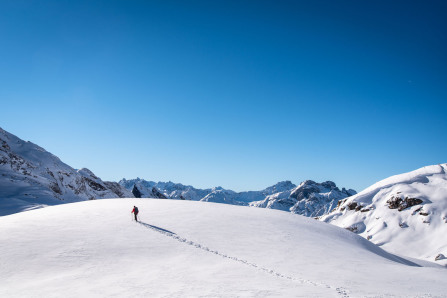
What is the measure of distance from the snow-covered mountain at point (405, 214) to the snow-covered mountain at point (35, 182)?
120937 millimetres

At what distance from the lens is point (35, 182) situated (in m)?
86.3

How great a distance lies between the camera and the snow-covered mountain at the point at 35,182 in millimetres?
70062

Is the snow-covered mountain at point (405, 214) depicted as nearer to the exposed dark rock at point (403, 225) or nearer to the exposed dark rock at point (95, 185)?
the exposed dark rock at point (403, 225)

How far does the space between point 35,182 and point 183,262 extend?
90352 mm

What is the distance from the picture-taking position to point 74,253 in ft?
60.8

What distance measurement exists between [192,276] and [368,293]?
8.93m

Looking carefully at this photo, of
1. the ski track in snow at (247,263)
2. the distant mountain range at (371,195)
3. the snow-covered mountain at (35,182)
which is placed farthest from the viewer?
the distant mountain range at (371,195)

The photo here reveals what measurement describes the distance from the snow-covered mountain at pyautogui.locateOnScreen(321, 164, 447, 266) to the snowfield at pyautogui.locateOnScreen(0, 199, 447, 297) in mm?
92760

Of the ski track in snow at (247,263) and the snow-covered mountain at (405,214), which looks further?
the snow-covered mountain at (405,214)

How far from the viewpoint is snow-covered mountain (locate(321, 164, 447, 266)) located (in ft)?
364

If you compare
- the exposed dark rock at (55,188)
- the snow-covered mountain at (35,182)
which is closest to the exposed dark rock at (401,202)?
the snow-covered mountain at (35,182)

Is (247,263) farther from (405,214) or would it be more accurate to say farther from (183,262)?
(405,214)

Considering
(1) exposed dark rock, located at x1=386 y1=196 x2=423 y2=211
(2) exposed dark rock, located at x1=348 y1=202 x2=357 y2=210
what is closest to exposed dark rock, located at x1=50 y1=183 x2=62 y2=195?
(2) exposed dark rock, located at x1=348 y1=202 x2=357 y2=210

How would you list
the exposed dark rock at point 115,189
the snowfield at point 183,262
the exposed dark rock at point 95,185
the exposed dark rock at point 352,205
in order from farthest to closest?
the exposed dark rock at point 352,205 → the exposed dark rock at point 115,189 → the exposed dark rock at point 95,185 → the snowfield at point 183,262
